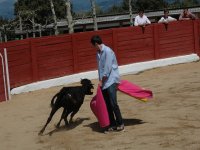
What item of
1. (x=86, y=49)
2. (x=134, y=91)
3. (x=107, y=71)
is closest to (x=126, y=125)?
(x=134, y=91)

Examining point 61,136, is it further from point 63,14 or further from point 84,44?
point 63,14

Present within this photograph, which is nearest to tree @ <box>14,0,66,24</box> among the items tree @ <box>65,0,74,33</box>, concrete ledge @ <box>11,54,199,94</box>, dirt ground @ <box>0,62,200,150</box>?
tree @ <box>65,0,74,33</box>

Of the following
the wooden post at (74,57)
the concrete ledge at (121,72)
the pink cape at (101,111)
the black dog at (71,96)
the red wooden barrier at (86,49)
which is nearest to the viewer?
the pink cape at (101,111)

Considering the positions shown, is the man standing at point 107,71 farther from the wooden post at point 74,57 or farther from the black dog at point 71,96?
the wooden post at point 74,57

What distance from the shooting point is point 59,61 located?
1420 centimetres

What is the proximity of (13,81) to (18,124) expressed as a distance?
4299 mm

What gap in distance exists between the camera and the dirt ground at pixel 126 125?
658cm

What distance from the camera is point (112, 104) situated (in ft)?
23.2

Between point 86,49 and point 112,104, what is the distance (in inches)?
307

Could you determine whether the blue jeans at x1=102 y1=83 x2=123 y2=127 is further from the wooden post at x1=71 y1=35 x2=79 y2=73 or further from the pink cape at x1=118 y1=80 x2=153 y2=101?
the wooden post at x1=71 y1=35 x2=79 y2=73

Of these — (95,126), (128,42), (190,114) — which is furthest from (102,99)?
(128,42)

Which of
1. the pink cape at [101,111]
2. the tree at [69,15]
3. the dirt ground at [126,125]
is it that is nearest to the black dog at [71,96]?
the pink cape at [101,111]

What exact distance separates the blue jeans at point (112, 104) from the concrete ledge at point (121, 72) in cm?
561

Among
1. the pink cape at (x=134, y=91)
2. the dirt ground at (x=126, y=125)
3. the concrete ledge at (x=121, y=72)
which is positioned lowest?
the concrete ledge at (x=121, y=72)
